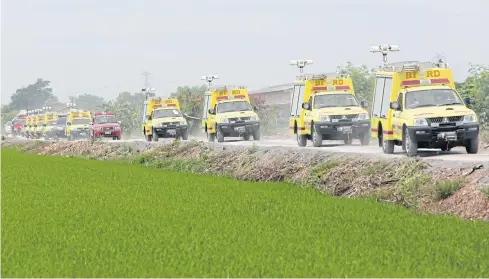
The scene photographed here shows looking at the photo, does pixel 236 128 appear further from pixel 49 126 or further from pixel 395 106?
pixel 49 126

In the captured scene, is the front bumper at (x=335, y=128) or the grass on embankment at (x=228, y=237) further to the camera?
the front bumper at (x=335, y=128)

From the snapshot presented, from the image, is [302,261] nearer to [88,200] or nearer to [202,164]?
[88,200]

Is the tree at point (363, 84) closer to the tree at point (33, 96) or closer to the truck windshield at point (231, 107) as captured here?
the truck windshield at point (231, 107)

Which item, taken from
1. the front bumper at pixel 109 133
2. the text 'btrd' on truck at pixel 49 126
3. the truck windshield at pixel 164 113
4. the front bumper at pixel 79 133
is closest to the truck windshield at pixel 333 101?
the truck windshield at pixel 164 113

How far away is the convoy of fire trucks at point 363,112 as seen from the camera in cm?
2662

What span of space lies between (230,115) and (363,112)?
1125cm

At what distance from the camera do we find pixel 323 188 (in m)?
21.4

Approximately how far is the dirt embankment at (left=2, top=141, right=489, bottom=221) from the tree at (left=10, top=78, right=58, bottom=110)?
16420 cm

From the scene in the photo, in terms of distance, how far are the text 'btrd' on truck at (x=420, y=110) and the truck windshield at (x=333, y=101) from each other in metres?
4.71

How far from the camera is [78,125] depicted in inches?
2820

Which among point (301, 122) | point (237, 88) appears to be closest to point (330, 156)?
point (301, 122)

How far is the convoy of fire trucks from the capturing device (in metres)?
26.6

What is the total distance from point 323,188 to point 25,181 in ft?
27.6

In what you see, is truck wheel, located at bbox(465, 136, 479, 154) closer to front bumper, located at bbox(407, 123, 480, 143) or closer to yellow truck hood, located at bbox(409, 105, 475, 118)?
front bumper, located at bbox(407, 123, 480, 143)
